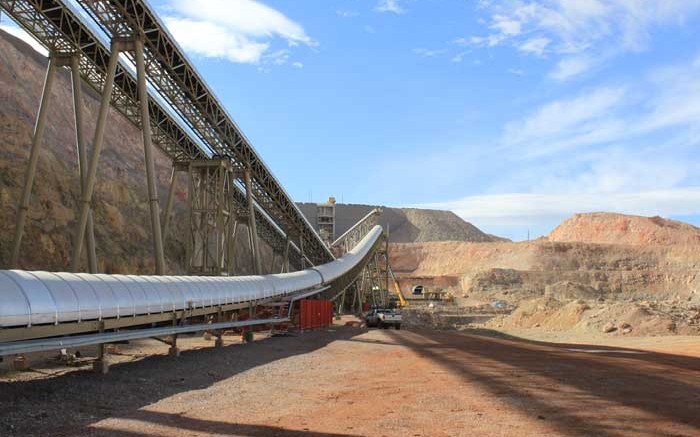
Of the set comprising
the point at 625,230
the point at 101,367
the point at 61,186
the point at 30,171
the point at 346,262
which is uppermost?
the point at 625,230

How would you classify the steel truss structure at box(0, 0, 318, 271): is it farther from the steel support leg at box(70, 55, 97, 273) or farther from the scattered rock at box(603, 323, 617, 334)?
the scattered rock at box(603, 323, 617, 334)

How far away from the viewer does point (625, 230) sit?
14300 cm

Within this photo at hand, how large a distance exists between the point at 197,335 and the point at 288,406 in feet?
63.7

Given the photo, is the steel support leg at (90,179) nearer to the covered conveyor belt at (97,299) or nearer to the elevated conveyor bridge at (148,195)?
the elevated conveyor bridge at (148,195)

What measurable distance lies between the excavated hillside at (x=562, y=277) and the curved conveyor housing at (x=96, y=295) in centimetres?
2914

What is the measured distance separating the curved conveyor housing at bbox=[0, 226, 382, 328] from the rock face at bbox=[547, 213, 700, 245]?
5208 inches

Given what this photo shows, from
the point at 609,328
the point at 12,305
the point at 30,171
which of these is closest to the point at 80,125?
the point at 30,171

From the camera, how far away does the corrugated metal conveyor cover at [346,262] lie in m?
46.2

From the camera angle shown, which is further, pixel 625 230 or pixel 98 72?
pixel 625 230

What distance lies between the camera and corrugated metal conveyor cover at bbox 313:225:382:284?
46219mm

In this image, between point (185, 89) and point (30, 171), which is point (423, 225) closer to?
point (185, 89)

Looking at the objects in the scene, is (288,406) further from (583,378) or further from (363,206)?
(363,206)

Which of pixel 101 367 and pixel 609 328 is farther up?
pixel 101 367

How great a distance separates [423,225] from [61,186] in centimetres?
14280
